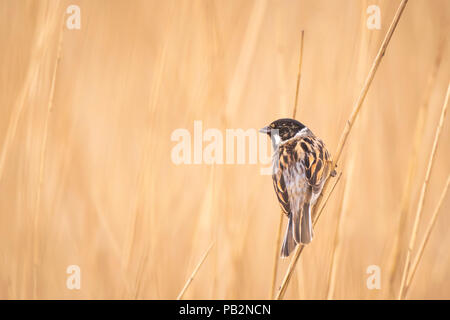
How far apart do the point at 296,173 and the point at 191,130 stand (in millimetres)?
593

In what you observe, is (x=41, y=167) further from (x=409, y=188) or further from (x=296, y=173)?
(x=409, y=188)

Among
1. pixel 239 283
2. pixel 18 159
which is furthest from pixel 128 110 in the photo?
pixel 239 283

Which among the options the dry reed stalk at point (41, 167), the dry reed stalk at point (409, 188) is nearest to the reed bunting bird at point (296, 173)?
the dry reed stalk at point (409, 188)

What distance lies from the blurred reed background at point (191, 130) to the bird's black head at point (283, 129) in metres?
0.05

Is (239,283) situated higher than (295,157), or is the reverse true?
(295,157)

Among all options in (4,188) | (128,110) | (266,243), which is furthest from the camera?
(266,243)

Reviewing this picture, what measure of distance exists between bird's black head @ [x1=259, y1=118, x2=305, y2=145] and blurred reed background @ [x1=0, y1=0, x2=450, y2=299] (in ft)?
0.17

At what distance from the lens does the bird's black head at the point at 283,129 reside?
161 centimetres

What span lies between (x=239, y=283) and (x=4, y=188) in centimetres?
120

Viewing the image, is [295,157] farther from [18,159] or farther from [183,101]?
[18,159]

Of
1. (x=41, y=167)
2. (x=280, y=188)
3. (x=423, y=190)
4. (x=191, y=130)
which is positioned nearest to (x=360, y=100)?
(x=423, y=190)

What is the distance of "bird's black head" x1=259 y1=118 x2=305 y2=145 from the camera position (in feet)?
5.30
